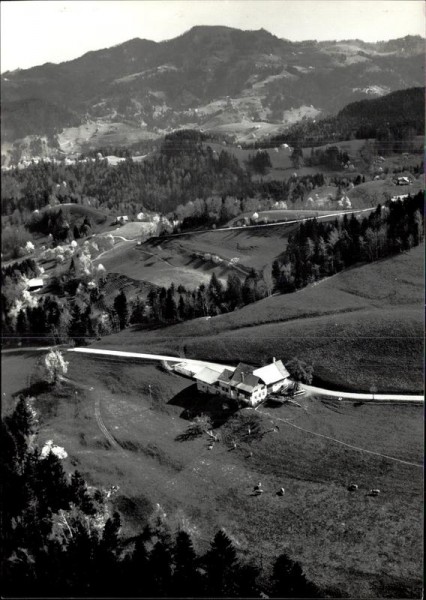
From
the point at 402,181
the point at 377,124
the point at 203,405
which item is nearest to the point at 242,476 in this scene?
the point at 203,405

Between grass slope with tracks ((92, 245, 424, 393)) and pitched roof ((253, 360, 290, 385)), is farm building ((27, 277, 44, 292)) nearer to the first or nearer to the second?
grass slope with tracks ((92, 245, 424, 393))

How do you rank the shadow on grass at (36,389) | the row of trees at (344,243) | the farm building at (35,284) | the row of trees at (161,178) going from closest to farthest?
the shadow on grass at (36,389) → the farm building at (35,284) → the row of trees at (344,243) → the row of trees at (161,178)

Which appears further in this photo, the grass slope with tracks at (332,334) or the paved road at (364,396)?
the paved road at (364,396)

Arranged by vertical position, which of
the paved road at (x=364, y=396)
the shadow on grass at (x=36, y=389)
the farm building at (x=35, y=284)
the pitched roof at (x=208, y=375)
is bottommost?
the paved road at (x=364, y=396)

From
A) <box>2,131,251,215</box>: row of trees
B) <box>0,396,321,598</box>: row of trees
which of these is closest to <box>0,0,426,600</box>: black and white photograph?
<box>0,396,321,598</box>: row of trees

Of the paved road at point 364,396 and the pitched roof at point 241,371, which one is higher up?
the pitched roof at point 241,371

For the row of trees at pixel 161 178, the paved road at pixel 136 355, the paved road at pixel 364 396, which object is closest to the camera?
the paved road at pixel 136 355

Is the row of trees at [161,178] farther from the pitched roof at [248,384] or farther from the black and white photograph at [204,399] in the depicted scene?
the pitched roof at [248,384]

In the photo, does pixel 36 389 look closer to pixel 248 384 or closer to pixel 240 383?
pixel 240 383

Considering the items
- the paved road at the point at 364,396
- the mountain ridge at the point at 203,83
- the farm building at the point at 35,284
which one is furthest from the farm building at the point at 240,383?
the mountain ridge at the point at 203,83
